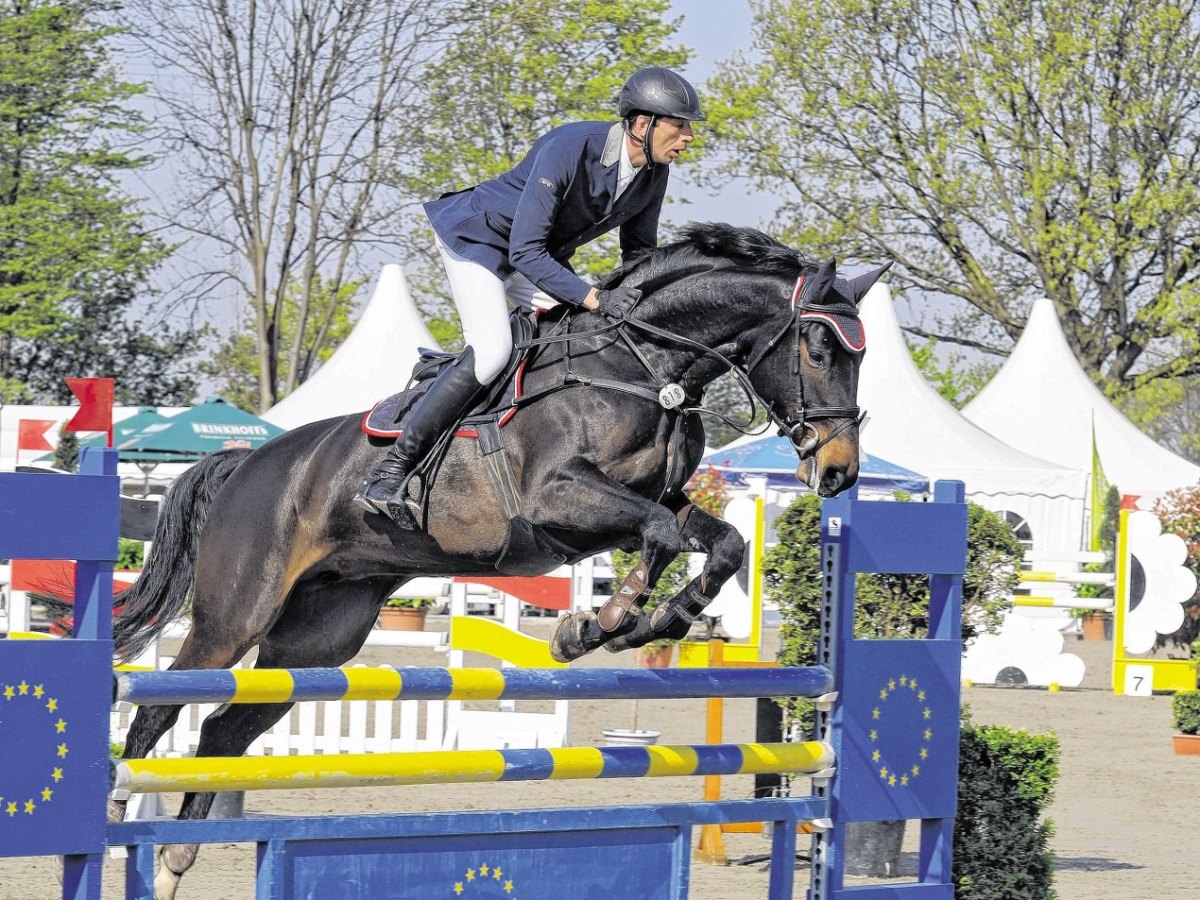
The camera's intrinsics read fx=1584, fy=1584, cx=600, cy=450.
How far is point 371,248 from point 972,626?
1685 centimetres

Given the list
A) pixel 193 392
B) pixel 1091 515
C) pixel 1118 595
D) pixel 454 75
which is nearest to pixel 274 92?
pixel 454 75

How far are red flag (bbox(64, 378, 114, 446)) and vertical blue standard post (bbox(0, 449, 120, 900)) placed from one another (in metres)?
2.52

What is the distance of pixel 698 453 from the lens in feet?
13.1

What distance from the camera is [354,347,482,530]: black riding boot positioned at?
4.08 meters

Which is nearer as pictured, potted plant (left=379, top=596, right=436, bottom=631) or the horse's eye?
the horse's eye

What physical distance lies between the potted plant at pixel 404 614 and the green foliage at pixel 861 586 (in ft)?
28.4

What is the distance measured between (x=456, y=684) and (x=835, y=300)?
1.34 m

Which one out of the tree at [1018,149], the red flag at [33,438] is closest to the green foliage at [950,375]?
the tree at [1018,149]

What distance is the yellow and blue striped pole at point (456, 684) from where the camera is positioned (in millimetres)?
2889

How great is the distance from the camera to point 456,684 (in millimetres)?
3201

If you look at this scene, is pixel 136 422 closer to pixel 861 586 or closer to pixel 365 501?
pixel 861 586

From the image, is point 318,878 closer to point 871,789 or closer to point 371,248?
point 871,789

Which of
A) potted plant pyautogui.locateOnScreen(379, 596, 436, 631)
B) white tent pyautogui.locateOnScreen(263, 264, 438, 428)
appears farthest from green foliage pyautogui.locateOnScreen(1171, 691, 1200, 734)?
white tent pyautogui.locateOnScreen(263, 264, 438, 428)

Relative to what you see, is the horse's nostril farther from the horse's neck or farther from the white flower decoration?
the white flower decoration
